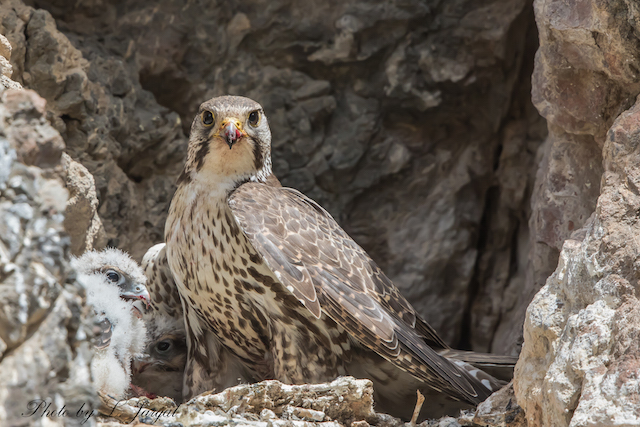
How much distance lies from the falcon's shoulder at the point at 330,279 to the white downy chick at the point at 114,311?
76 cm

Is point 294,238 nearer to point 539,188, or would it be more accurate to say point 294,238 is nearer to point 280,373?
point 280,373

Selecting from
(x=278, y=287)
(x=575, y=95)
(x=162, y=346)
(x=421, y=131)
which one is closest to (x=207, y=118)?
(x=278, y=287)

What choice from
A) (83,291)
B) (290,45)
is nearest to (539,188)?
(290,45)

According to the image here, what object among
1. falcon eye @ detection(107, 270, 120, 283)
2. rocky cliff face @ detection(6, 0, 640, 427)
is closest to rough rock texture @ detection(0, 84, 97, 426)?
rocky cliff face @ detection(6, 0, 640, 427)

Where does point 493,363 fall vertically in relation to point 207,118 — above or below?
below

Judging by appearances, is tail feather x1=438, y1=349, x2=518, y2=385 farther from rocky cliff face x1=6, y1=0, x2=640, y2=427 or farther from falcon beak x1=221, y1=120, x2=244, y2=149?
falcon beak x1=221, y1=120, x2=244, y2=149

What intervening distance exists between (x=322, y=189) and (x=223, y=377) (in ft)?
5.43

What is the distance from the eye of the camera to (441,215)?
4.70m

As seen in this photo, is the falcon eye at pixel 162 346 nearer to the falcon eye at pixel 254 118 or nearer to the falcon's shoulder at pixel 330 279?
the falcon's shoulder at pixel 330 279

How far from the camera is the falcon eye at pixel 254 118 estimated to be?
3.17 meters

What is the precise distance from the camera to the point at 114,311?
3.03 meters

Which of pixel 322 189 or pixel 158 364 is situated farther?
pixel 322 189

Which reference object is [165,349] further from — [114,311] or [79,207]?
[79,207]

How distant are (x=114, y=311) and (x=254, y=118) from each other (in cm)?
112
